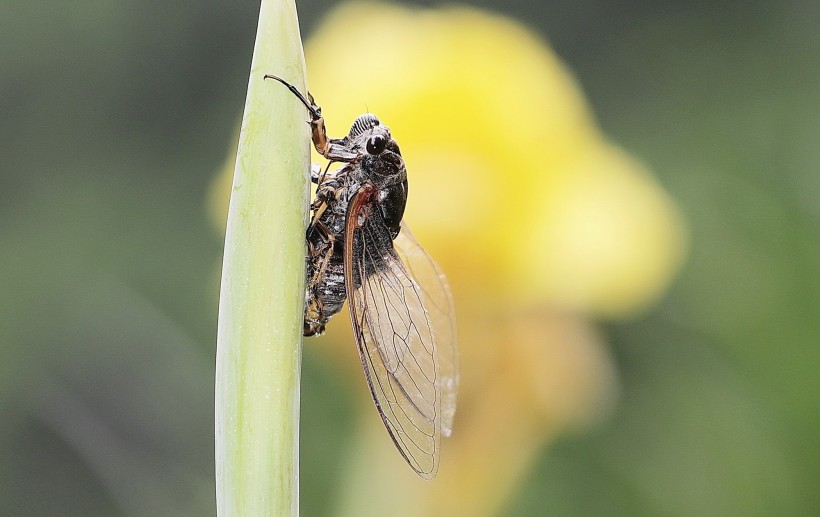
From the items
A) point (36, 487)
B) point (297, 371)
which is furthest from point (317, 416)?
point (297, 371)

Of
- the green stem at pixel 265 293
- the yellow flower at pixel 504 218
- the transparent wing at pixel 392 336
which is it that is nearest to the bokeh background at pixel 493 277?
the yellow flower at pixel 504 218

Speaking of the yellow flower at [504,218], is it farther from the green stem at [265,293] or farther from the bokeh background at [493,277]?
the green stem at [265,293]

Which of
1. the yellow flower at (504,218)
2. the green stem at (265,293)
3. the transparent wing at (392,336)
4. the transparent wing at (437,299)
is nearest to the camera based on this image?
the green stem at (265,293)

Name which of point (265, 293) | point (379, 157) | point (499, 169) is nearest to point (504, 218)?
point (499, 169)

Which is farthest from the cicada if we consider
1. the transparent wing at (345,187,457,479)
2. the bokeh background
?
the bokeh background

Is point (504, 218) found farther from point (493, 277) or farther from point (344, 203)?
point (344, 203)
